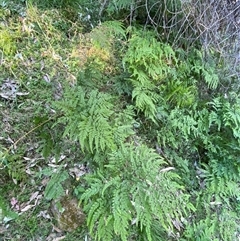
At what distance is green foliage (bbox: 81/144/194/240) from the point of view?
162 centimetres

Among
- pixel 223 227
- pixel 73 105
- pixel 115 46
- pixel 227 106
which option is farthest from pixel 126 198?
pixel 115 46

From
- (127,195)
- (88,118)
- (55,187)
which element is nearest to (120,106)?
(88,118)

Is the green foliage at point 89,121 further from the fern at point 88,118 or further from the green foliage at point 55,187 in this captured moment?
the green foliage at point 55,187

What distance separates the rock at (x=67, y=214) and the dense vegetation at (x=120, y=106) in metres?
0.03

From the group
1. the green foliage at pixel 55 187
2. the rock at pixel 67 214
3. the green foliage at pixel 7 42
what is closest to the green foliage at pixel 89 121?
the green foliage at pixel 55 187

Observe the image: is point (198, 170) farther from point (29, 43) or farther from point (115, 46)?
point (29, 43)

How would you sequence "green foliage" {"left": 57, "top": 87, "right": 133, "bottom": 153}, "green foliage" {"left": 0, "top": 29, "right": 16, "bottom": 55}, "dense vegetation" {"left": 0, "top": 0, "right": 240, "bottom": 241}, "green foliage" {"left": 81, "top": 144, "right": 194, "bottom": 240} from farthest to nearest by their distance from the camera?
1. "green foliage" {"left": 0, "top": 29, "right": 16, "bottom": 55}
2. "dense vegetation" {"left": 0, "top": 0, "right": 240, "bottom": 241}
3. "green foliage" {"left": 57, "top": 87, "right": 133, "bottom": 153}
4. "green foliage" {"left": 81, "top": 144, "right": 194, "bottom": 240}

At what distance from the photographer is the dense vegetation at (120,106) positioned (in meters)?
1.96

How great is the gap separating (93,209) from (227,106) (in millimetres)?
1475

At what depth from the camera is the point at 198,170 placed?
2.62m

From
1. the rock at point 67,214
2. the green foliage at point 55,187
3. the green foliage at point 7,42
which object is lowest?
the rock at point 67,214

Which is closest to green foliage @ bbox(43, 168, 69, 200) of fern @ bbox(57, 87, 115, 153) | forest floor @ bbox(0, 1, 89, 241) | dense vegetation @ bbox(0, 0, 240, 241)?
dense vegetation @ bbox(0, 0, 240, 241)

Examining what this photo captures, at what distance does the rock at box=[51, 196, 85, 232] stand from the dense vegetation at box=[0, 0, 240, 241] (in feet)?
0.11

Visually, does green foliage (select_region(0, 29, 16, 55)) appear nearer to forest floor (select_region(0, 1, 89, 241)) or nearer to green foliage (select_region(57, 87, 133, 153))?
forest floor (select_region(0, 1, 89, 241))
